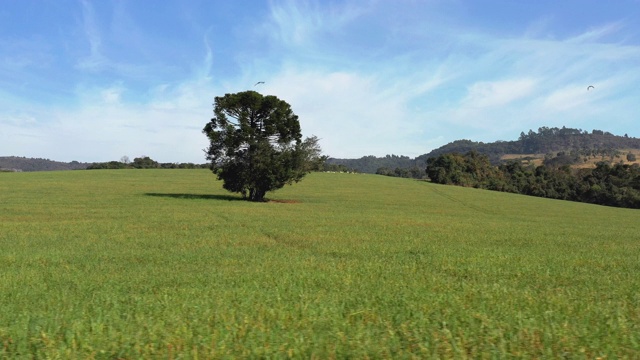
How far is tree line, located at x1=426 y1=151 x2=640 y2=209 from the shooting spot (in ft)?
348

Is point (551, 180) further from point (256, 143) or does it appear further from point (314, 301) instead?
point (314, 301)

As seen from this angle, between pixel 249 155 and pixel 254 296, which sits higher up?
pixel 249 155

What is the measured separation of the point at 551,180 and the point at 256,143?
339ft

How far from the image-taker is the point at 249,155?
4831 centimetres

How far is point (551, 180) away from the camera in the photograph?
407 feet

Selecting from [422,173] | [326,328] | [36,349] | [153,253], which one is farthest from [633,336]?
[422,173]

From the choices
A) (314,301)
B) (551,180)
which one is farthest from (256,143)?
(551,180)

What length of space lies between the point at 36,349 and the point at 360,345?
13.3ft

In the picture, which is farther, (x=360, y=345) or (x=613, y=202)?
(x=613, y=202)

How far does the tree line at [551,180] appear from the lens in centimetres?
10612

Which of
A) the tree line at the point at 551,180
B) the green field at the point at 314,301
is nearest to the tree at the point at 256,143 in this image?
the green field at the point at 314,301

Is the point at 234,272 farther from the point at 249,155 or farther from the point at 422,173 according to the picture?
the point at 422,173

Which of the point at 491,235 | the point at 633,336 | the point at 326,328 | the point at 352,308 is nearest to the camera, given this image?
the point at 633,336

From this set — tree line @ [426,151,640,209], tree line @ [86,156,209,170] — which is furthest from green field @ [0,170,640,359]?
tree line @ [86,156,209,170]
